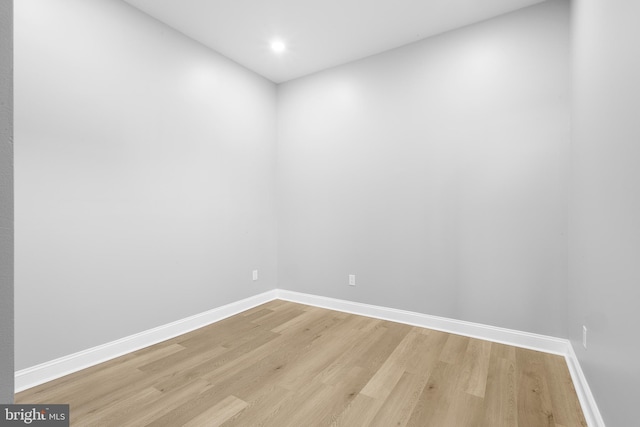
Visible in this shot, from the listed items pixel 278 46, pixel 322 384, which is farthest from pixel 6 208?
pixel 278 46

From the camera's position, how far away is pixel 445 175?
269cm

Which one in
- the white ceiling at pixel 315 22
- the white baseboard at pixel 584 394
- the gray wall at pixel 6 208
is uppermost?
the white ceiling at pixel 315 22

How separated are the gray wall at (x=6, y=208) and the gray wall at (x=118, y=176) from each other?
1690 mm

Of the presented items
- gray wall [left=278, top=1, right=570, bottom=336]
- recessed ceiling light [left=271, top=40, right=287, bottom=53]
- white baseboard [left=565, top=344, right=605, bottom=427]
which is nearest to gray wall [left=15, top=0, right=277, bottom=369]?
recessed ceiling light [left=271, top=40, right=287, bottom=53]

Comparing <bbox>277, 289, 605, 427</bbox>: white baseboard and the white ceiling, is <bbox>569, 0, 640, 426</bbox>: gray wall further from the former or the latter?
the white ceiling

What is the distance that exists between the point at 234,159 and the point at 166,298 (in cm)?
154

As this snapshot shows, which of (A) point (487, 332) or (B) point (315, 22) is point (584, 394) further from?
(B) point (315, 22)

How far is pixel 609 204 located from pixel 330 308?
8.49 ft

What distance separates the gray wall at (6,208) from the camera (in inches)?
22.3

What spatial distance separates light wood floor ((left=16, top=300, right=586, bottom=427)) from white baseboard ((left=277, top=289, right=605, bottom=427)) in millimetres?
68

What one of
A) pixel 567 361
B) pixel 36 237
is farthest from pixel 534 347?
pixel 36 237

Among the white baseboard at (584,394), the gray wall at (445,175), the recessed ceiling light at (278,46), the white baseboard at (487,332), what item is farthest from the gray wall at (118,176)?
the white baseboard at (584,394)

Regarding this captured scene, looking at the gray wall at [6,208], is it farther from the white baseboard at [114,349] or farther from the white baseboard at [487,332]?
the white baseboard at [487,332]

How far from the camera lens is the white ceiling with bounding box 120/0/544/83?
92.0 inches
